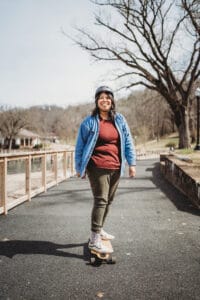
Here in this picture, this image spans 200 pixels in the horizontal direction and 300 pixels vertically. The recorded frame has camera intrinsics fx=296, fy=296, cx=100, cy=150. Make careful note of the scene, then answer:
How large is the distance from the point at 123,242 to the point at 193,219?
1.72 m

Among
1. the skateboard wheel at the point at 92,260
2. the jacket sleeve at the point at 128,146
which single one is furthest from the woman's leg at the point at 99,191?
the jacket sleeve at the point at 128,146

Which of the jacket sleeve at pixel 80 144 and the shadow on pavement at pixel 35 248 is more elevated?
the jacket sleeve at pixel 80 144

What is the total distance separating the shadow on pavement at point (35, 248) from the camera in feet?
11.2

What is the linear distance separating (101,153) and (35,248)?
1.43 metres

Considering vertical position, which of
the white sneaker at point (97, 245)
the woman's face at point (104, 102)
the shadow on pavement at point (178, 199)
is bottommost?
the shadow on pavement at point (178, 199)

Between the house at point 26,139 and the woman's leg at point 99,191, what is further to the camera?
the house at point 26,139

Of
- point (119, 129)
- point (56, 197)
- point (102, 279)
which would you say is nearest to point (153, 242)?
point (102, 279)

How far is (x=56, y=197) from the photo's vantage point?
279 inches

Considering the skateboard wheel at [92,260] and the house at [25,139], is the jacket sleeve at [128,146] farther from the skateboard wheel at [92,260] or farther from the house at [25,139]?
the house at [25,139]

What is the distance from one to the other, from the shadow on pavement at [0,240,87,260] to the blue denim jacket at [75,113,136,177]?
0.96 metres

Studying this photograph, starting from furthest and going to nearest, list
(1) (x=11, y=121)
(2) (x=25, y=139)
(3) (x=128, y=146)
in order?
1. (2) (x=25, y=139)
2. (1) (x=11, y=121)
3. (3) (x=128, y=146)

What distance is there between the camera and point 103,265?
121 inches

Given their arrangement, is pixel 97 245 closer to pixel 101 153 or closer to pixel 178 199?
pixel 101 153

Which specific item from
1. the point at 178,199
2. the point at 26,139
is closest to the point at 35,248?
the point at 178,199
